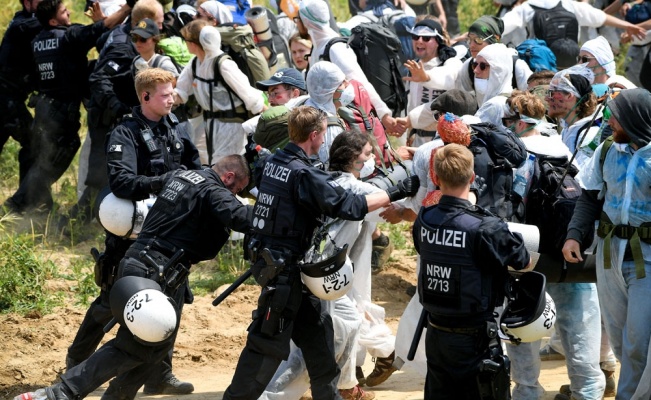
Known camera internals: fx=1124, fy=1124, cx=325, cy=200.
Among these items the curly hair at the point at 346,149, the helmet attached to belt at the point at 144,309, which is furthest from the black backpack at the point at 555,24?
the helmet attached to belt at the point at 144,309

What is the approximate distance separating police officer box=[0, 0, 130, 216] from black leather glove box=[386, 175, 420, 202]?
5149 mm

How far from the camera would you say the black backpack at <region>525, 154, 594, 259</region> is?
7.12m

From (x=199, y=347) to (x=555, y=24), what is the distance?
543cm

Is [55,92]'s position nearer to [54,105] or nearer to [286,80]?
[54,105]

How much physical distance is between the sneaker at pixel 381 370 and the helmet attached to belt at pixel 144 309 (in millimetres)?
1768

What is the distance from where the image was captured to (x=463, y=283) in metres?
5.87

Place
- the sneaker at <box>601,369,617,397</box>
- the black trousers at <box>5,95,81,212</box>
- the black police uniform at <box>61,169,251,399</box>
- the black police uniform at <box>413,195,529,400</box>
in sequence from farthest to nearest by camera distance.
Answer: the black trousers at <box>5,95,81,212</box> → the sneaker at <box>601,369,617,397</box> → the black police uniform at <box>61,169,251,399</box> → the black police uniform at <box>413,195,529,400</box>

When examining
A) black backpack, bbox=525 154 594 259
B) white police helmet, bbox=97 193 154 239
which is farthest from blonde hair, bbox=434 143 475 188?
white police helmet, bbox=97 193 154 239

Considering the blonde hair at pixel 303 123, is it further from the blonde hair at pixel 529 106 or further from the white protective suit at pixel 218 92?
the white protective suit at pixel 218 92

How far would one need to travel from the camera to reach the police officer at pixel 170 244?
6766 mm

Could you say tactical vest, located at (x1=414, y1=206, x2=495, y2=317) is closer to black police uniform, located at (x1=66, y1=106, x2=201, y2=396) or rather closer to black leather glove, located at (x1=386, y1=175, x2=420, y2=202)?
black leather glove, located at (x1=386, y1=175, x2=420, y2=202)

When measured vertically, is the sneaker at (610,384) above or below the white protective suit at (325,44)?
below

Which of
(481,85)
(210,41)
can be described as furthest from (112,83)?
(481,85)

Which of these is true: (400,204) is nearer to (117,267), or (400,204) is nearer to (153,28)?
(117,267)
